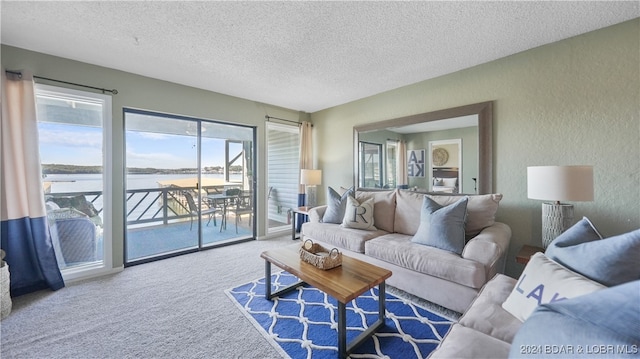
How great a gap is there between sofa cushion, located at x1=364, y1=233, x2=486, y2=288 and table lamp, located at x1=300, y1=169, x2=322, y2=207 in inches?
76.2

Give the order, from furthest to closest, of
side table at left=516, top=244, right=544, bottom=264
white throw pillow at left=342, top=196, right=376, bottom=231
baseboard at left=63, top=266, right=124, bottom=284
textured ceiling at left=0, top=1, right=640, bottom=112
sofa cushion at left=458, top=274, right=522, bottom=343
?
white throw pillow at left=342, top=196, right=376, bottom=231 < baseboard at left=63, top=266, right=124, bottom=284 < side table at left=516, top=244, right=544, bottom=264 < textured ceiling at left=0, top=1, right=640, bottom=112 < sofa cushion at left=458, top=274, right=522, bottom=343

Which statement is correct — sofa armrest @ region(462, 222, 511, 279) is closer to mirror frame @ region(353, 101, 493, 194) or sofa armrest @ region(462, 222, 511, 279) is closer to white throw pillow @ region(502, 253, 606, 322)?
white throw pillow @ region(502, 253, 606, 322)

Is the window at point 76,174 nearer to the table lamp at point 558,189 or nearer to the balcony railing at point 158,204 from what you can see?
the balcony railing at point 158,204

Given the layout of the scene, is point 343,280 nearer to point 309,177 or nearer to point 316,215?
point 316,215

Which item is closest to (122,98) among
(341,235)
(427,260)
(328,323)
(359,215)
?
(341,235)

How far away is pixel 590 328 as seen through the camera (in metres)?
0.74

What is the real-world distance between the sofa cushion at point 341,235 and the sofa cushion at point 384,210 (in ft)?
0.34

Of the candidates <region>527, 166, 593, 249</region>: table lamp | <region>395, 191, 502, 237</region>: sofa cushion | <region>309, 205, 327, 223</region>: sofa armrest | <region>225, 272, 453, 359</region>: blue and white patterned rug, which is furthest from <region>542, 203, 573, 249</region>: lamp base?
<region>309, 205, 327, 223</region>: sofa armrest

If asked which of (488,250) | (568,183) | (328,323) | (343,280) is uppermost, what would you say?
(568,183)

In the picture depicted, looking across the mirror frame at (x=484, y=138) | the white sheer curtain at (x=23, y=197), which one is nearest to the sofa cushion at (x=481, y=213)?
the mirror frame at (x=484, y=138)

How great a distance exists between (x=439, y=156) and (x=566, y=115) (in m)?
1.19

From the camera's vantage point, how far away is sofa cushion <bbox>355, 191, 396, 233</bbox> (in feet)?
10.1

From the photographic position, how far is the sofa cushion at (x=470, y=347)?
3.20ft

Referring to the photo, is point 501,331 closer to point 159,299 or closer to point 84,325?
point 159,299
